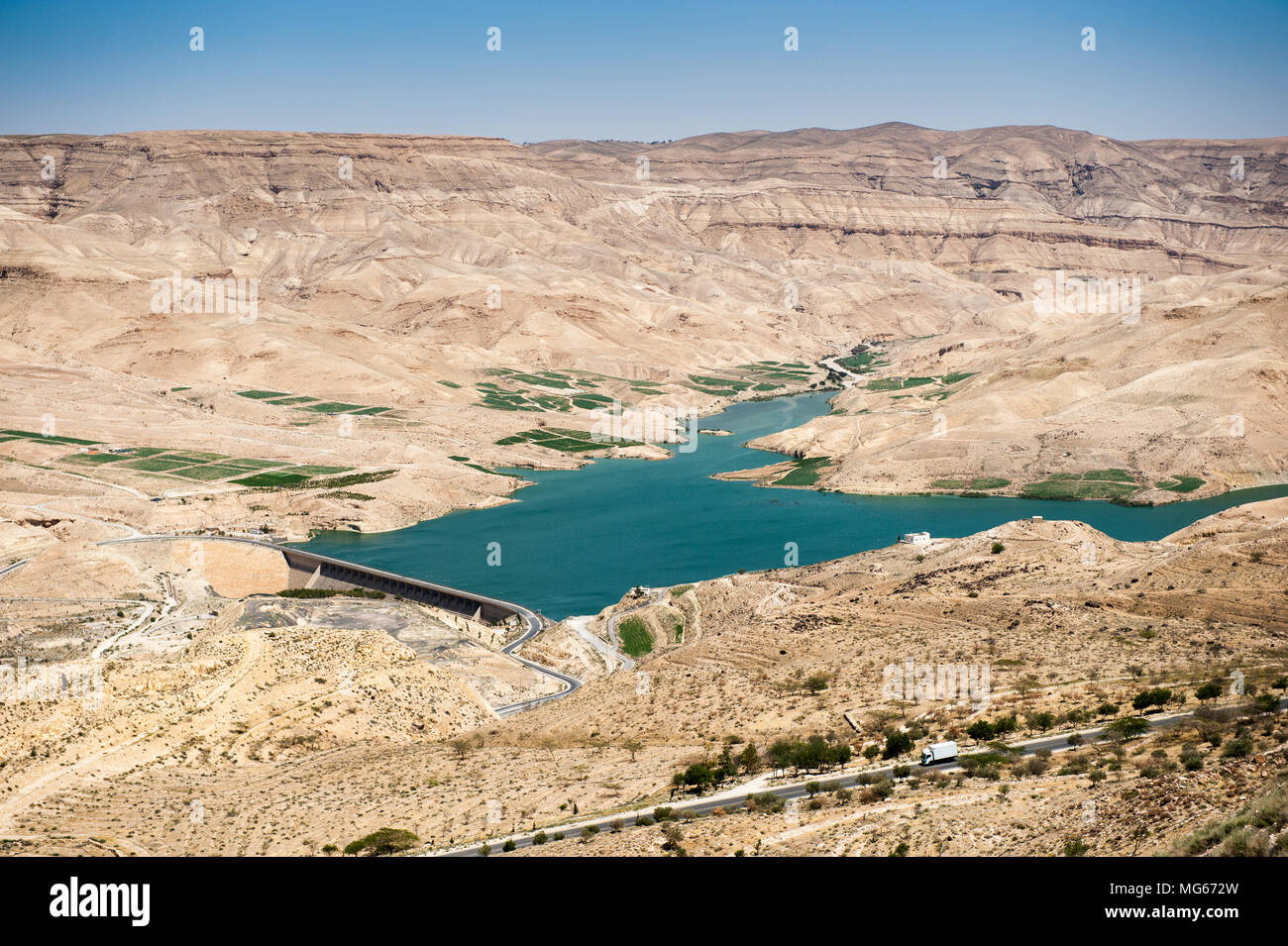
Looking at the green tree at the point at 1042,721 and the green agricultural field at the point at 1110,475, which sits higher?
the green tree at the point at 1042,721

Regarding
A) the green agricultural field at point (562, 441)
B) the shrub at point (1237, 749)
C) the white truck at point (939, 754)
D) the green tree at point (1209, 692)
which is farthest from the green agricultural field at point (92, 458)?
the shrub at point (1237, 749)

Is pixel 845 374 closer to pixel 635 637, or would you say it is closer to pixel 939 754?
pixel 635 637

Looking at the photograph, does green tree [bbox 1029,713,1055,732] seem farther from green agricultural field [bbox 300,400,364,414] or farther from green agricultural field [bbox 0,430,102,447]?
green agricultural field [bbox 300,400,364,414]

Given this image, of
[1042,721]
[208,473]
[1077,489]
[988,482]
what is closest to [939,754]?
[1042,721]

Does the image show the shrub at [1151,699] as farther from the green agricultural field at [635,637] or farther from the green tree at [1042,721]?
the green agricultural field at [635,637]

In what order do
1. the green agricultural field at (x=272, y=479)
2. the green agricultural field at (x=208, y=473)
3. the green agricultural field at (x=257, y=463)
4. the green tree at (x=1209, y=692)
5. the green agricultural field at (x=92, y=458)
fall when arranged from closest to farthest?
1. the green tree at (x=1209, y=692)
2. the green agricultural field at (x=272, y=479)
3. the green agricultural field at (x=208, y=473)
4. the green agricultural field at (x=92, y=458)
5. the green agricultural field at (x=257, y=463)

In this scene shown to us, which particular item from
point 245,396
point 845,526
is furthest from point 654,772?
point 245,396

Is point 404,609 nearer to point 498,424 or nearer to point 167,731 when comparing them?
point 167,731
